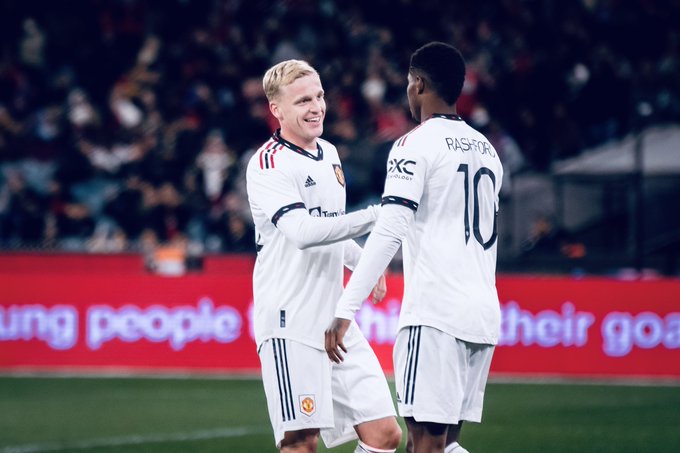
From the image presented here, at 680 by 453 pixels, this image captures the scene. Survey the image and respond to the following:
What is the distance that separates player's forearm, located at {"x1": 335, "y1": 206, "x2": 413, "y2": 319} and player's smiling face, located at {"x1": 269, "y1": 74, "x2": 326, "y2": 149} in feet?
2.42

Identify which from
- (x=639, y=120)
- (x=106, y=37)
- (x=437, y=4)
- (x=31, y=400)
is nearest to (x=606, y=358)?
(x=639, y=120)

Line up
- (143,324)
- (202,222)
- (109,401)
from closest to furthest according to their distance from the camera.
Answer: (109,401)
(143,324)
(202,222)

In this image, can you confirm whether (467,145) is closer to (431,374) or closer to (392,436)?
(431,374)

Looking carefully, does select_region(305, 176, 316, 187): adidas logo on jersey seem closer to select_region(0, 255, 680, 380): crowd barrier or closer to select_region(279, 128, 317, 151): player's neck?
select_region(279, 128, 317, 151): player's neck

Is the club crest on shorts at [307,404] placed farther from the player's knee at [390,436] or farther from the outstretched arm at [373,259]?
the outstretched arm at [373,259]

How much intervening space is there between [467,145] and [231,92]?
1256cm

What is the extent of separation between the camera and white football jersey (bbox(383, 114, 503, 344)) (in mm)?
4777

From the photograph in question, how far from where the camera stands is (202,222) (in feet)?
49.4

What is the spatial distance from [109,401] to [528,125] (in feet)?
23.4

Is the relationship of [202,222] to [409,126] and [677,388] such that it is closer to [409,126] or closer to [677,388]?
[409,126]

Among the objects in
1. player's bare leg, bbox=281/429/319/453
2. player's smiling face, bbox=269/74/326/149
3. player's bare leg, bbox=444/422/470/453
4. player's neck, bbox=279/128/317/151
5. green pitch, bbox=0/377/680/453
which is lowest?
green pitch, bbox=0/377/680/453

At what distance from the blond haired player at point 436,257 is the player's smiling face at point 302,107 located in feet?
1.75

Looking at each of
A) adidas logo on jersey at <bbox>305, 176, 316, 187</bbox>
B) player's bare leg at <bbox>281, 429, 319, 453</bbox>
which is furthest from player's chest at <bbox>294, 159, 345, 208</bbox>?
player's bare leg at <bbox>281, 429, 319, 453</bbox>

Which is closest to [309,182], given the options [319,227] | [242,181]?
[319,227]
